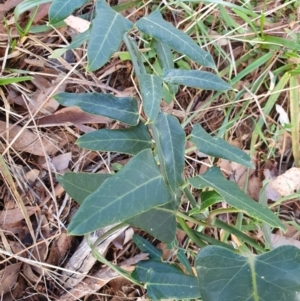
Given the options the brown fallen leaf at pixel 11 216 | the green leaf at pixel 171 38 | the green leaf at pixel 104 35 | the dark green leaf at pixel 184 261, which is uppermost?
the green leaf at pixel 104 35

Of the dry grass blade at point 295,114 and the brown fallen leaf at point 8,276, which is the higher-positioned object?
the dry grass blade at point 295,114

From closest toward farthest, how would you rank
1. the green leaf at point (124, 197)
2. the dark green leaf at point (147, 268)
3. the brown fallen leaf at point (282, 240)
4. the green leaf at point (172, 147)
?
the green leaf at point (124, 197), the green leaf at point (172, 147), the dark green leaf at point (147, 268), the brown fallen leaf at point (282, 240)

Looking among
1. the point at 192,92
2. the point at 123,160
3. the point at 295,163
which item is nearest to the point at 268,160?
the point at 295,163

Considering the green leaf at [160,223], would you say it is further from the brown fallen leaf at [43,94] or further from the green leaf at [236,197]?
the brown fallen leaf at [43,94]

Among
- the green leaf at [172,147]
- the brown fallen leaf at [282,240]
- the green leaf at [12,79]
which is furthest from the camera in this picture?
the brown fallen leaf at [282,240]

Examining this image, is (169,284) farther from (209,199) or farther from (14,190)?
(14,190)

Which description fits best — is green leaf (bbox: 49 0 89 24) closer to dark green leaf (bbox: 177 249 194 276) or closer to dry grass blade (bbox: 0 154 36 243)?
dry grass blade (bbox: 0 154 36 243)

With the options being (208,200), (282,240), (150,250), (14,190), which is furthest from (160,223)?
(282,240)

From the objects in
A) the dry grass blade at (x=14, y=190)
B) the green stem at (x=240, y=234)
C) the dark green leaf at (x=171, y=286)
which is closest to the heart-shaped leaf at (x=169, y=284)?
the dark green leaf at (x=171, y=286)

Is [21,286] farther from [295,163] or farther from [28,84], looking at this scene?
[295,163]
